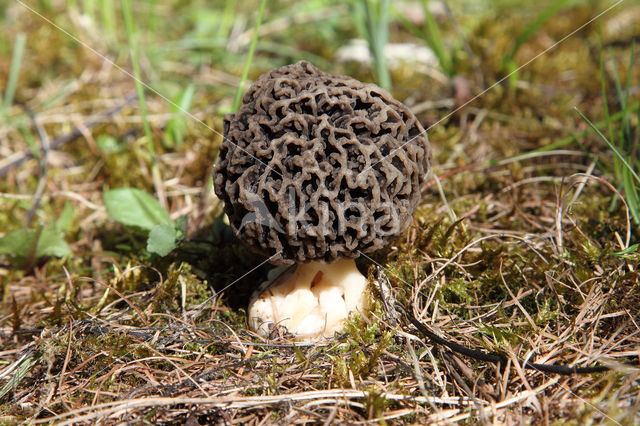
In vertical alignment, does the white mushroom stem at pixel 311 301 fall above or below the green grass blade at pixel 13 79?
below

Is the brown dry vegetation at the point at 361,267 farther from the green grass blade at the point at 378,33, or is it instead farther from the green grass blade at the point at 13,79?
the green grass blade at the point at 378,33

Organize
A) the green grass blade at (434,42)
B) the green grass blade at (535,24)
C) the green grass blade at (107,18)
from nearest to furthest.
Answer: the green grass blade at (535,24) → the green grass blade at (434,42) → the green grass blade at (107,18)

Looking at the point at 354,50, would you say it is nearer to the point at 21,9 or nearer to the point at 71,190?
the point at 71,190

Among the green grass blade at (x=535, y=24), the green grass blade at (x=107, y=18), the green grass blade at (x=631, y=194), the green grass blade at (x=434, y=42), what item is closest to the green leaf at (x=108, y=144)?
the green grass blade at (x=107, y=18)

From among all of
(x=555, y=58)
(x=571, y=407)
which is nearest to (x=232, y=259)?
(x=571, y=407)

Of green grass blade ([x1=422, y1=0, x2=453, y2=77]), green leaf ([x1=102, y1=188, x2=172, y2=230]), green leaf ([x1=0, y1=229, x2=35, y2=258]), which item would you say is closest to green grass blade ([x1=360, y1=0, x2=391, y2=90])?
green grass blade ([x1=422, y1=0, x2=453, y2=77])

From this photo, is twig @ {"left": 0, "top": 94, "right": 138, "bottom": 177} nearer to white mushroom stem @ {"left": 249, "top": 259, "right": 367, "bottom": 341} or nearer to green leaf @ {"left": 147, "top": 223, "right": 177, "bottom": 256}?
green leaf @ {"left": 147, "top": 223, "right": 177, "bottom": 256}

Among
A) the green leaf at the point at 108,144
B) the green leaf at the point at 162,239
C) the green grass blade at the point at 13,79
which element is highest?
the green grass blade at the point at 13,79

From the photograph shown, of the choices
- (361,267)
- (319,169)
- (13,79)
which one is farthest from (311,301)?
(13,79)
